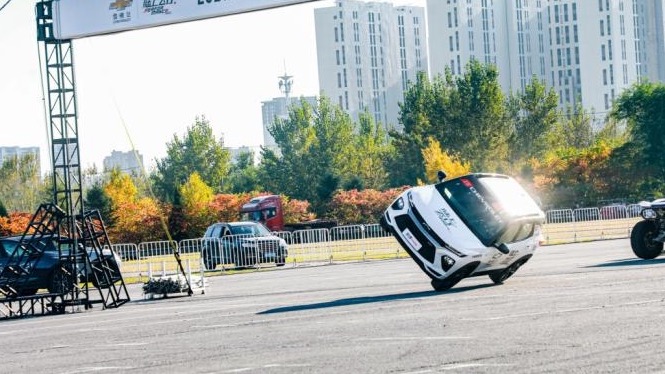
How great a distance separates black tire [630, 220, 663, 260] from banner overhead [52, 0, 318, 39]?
33.3ft

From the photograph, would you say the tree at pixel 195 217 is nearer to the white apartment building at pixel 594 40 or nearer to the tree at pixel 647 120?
the tree at pixel 647 120

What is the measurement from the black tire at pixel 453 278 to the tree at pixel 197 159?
88.7 meters

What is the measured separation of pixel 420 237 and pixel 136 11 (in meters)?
12.9

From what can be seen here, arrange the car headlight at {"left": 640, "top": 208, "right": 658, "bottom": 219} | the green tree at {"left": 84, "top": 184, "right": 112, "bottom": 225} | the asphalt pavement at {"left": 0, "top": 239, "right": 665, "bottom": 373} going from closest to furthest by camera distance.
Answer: the asphalt pavement at {"left": 0, "top": 239, "right": 665, "bottom": 373}
the car headlight at {"left": 640, "top": 208, "right": 658, "bottom": 219}
the green tree at {"left": 84, "top": 184, "right": 112, "bottom": 225}

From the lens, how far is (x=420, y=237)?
2353cm

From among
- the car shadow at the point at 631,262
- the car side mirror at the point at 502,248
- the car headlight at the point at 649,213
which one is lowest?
the car shadow at the point at 631,262

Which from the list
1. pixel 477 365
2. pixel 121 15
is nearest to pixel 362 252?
pixel 121 15

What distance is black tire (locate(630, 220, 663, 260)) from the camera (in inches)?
1102

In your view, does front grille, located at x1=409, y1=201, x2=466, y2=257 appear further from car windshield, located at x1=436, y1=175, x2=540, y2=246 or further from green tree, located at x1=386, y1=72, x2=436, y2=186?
green tree, located at x1=386, y1=72, x2=436, y2=186

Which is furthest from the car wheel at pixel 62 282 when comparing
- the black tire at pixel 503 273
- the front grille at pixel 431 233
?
the black tire at pixel 503 273

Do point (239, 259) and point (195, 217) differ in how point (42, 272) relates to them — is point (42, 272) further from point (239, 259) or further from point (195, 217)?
point (195, 217)

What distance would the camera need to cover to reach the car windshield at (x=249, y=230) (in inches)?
1756

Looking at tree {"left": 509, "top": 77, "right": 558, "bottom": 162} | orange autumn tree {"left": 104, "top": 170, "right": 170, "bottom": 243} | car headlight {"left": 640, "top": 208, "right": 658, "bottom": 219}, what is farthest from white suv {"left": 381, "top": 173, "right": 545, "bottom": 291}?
tree {"left": 509, "top": 77, "right": 558, "bottom": 162}

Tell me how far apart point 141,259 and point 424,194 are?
2519cm
